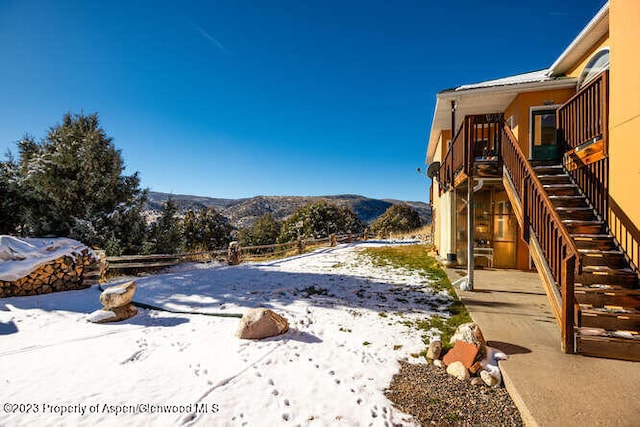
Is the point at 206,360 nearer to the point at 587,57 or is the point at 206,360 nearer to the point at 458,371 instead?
the point at 458,371

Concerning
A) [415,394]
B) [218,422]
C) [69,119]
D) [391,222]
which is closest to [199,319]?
[218,422]

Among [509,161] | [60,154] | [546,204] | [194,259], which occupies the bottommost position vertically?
[194,259]

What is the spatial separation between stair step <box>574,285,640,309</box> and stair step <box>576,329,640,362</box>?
530 mm

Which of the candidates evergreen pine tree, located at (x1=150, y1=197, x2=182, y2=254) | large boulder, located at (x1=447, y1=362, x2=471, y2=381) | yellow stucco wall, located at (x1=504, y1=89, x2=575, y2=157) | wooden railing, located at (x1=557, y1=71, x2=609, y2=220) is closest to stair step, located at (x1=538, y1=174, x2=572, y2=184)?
wooden railing, located at (x1=557, y1=71, x2=609, y2=220)

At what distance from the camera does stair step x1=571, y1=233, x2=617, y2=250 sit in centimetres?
423

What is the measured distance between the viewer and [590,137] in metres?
5.04

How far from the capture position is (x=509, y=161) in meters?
5.66

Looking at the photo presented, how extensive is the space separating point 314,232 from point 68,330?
96.3ft

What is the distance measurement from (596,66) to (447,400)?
26.8ft

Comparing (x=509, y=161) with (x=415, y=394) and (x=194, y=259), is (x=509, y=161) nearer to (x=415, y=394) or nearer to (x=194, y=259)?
(x=415, y=394)

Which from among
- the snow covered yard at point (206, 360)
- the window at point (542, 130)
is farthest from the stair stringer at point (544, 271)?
the window at point (542, 130)

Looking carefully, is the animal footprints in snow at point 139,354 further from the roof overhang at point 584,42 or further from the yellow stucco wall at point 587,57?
the yellow stucco wall at point 587,57

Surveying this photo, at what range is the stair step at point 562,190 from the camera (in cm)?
528

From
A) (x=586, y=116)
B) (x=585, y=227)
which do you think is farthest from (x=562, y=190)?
(x=586, y=116)
